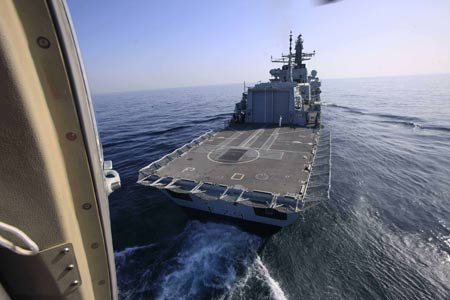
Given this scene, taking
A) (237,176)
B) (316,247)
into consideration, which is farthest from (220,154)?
(316,247)

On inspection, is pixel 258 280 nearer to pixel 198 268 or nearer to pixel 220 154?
pixel 198 268

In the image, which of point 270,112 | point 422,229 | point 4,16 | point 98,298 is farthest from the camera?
point 270,112

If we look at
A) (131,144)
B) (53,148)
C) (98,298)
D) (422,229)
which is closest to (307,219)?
(422,229)

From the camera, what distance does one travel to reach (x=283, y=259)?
38.3ft

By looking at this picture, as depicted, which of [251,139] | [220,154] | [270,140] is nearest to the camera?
[220,154]

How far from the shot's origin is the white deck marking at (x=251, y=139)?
67.0ft

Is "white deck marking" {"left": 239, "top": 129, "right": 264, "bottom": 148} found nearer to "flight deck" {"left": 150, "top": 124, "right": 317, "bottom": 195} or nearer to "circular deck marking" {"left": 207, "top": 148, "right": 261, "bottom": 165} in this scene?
"flight deck" {"left": 150, "top": 124, "right": 317, "bottom": 195}

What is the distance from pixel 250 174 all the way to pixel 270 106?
1682cm

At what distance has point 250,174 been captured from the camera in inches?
556

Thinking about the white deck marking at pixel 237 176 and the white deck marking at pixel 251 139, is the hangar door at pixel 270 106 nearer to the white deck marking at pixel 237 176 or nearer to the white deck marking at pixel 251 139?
the white deck marking at pixel 251 139

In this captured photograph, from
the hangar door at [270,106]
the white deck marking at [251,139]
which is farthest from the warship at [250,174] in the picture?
the hangar door at [270,106]

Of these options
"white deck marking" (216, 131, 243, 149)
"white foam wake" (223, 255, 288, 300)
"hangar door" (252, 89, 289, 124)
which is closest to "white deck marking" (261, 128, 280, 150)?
"white deck marking" (216, 131, 243, 149)

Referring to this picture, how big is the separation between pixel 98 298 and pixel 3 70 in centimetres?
243

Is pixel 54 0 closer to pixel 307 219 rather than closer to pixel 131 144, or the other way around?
pixel 307 219
